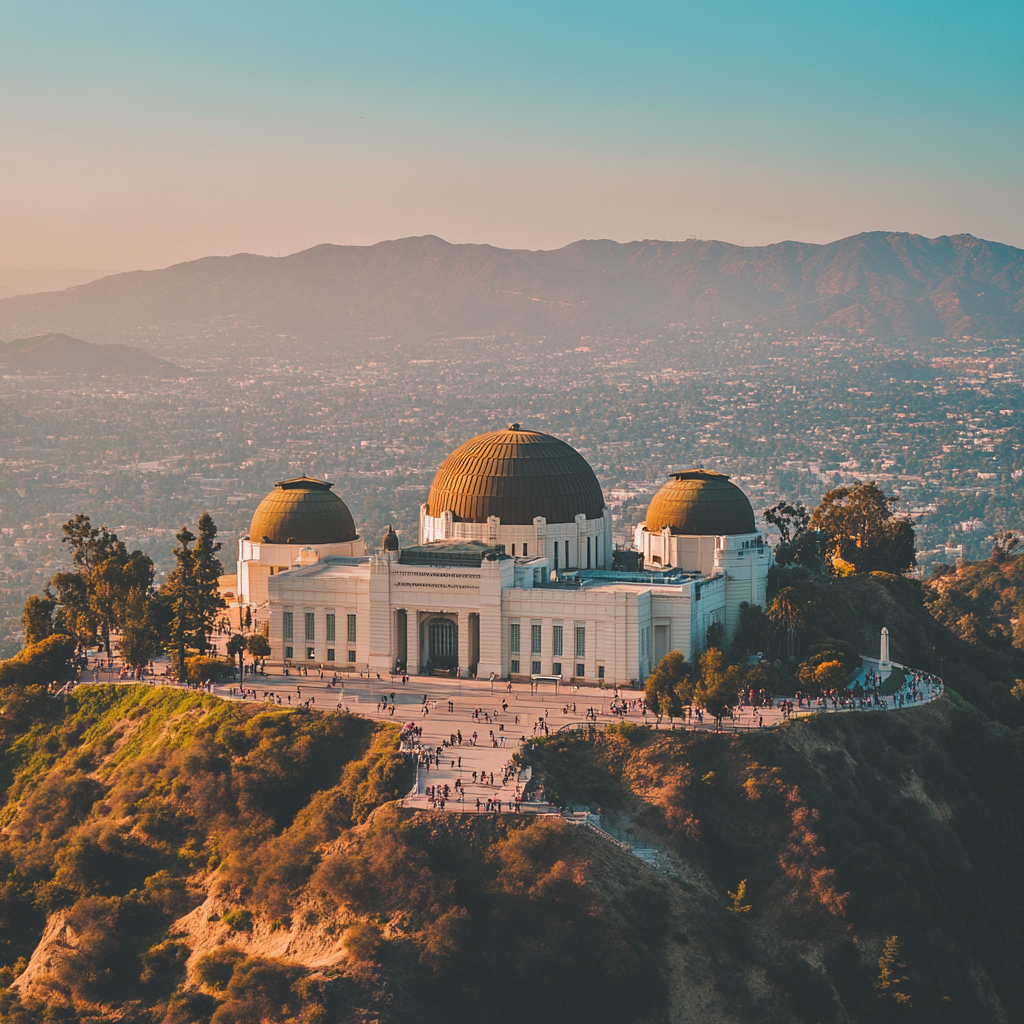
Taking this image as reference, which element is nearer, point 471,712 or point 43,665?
point 471,712

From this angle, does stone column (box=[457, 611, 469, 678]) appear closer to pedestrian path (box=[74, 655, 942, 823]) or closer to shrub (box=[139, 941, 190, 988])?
pedestrian path (box=[74, 655, 942, 823])

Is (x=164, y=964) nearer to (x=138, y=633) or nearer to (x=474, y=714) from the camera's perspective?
(x=474, y=714)

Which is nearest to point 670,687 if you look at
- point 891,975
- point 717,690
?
point 717,690

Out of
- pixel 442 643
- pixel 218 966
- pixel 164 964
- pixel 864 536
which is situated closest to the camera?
pixel 218 966

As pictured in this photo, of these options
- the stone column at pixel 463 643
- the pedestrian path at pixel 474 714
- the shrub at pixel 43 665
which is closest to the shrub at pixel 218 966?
the pedestrian path at pixel 474 714

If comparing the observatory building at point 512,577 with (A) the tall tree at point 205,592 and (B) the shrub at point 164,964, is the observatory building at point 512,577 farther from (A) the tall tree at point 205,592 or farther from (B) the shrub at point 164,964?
(B) the shrub at point 164,964

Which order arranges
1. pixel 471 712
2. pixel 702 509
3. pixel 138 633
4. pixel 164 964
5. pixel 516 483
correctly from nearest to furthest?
pixel 164 964 < pixel 471 712 < pixel 138 633 < pixel 516 483 < pixel 702 509
